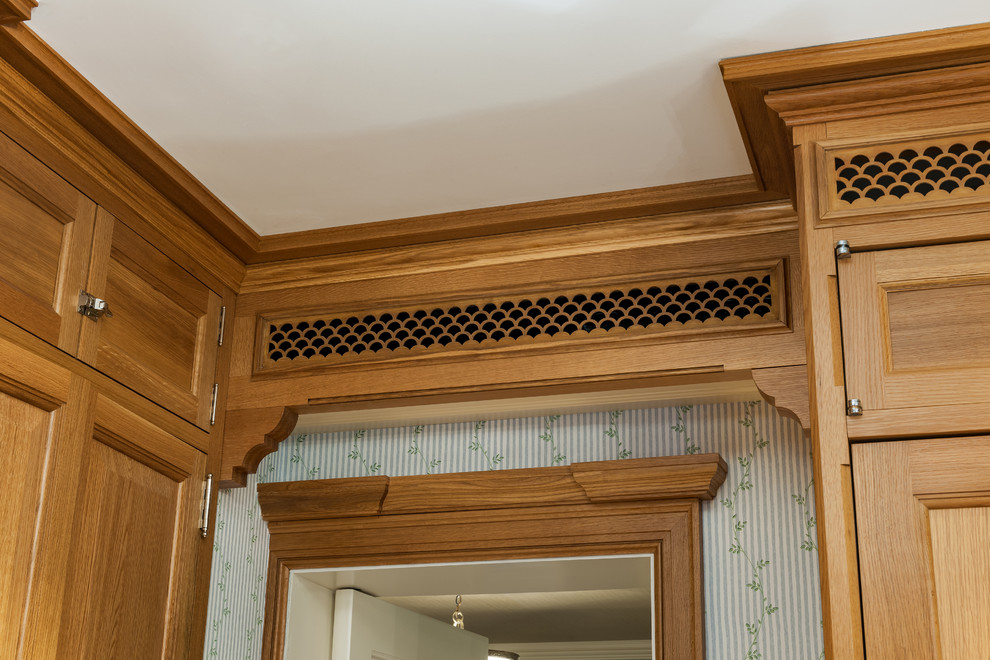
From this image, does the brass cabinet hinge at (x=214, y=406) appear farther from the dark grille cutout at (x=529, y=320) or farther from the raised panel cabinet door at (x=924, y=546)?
the raised panel cabinet door at (x=924, y=546)

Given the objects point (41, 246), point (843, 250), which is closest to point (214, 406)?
point (41, 246)

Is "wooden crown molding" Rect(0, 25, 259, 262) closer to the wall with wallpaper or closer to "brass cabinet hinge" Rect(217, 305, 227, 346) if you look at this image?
"brass cabinet hinge" Rect(217, 305, 227, 346)

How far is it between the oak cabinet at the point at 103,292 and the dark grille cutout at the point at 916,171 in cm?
158

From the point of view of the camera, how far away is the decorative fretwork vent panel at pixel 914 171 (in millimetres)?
2086

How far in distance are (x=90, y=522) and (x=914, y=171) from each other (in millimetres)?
1835

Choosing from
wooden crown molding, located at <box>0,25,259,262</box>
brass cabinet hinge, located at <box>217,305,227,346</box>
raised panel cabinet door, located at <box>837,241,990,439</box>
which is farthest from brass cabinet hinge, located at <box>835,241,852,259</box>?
brass cabinet hinge, located at <box>217,305,227,346</box>

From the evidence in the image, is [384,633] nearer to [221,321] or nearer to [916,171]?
[221,321]

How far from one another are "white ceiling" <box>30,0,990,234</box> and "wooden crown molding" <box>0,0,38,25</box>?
37mm

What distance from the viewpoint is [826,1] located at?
1965 mm

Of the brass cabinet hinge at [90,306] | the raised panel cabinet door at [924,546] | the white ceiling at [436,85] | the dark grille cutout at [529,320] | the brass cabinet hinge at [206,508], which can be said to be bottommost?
the raised panel cabinet door at [924,546]

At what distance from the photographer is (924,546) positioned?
1.87 m

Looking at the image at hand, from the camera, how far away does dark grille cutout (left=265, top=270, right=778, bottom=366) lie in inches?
102

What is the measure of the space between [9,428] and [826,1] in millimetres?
1721

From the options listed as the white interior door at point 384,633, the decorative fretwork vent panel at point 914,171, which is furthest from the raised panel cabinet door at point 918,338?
the white interior door at point 384,633
